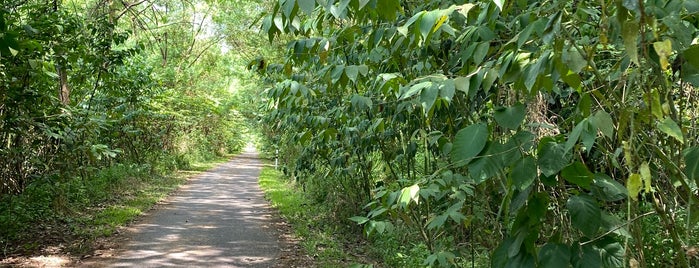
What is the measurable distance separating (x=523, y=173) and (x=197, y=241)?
738cm

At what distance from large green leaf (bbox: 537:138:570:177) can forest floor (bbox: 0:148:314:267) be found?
5730 millimetres

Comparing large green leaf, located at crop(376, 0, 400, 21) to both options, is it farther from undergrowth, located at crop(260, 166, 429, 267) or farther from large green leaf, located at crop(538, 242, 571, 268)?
undergrowth, located at crop(260, 166, 429, 267)

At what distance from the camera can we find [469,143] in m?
1.53

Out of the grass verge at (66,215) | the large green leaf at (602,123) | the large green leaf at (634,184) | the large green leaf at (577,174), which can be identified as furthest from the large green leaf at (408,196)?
the grass verge at (66,215)

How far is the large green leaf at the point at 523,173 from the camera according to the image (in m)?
1.48

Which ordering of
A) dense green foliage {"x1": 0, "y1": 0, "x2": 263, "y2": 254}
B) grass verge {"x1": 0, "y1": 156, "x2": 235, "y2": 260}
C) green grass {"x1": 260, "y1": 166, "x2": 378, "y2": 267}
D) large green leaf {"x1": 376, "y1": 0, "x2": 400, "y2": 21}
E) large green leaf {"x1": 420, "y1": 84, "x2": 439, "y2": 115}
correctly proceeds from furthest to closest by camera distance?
green grass {"x1": 260, "y1": 166, "x2": 378, "y2": 267} < grass verge {"x1": 0, "y1": 156, "x2": 235, "y2": 260} < dense green foliage {"x1": 0, "y1": 0, "x2": 263, "y2": 254} < large green leaf {"x1": 376, "y1": 0, "x2": 400, "y2": 21} < large green leaf {"x1": 420, "y1": 84, "x2": 439, "y2": 115}

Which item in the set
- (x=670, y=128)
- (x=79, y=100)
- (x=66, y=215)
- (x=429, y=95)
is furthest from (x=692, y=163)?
(x=79, y=100)

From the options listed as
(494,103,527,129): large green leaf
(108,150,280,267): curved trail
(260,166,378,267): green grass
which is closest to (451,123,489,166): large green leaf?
(494,103,527,129): large green leaf

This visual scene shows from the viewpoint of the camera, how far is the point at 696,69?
1.43 metres

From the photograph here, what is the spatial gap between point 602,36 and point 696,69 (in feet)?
0.86

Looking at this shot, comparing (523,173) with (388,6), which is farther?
(388,6)

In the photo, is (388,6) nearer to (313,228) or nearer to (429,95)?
(429,95)

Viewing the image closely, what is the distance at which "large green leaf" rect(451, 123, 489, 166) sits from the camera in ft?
4.94

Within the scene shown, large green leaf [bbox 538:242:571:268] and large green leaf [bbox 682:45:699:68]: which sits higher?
large green leaf [bbox 682:45:699:68]
